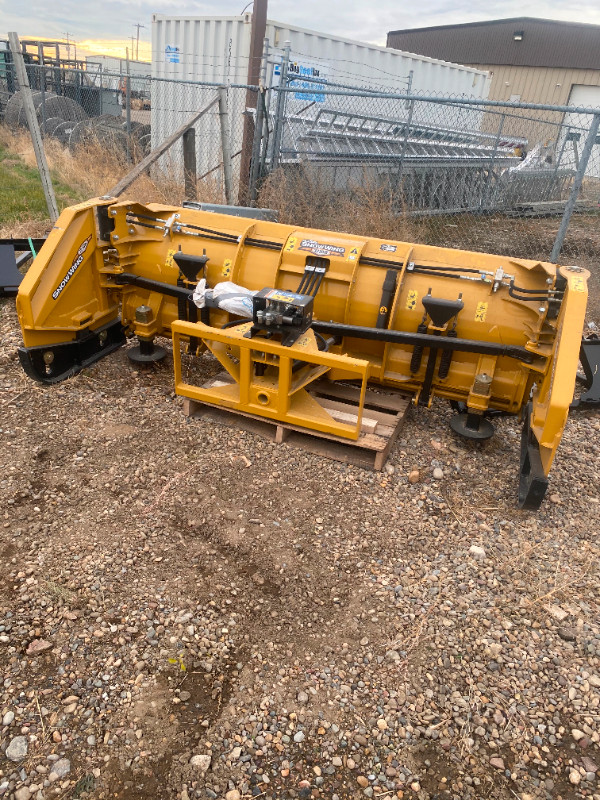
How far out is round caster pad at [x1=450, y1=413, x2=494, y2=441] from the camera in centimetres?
413

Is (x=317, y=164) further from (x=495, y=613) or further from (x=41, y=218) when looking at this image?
(x=495, y=613)

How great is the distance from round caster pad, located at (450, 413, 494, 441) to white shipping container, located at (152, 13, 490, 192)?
19.8 ft

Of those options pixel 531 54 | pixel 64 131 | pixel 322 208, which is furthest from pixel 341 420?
pixel 531 54

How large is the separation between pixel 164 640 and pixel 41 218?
807 cm

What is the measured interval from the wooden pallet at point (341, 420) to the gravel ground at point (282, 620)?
0.13 m

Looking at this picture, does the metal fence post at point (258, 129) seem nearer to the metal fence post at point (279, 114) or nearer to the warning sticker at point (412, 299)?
the metal fence post at point (279, 114)

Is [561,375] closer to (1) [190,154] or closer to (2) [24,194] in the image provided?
(1) [190,154]

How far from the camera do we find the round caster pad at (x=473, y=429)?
4129 millimetres

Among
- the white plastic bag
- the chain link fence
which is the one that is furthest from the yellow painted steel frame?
the chain link fence

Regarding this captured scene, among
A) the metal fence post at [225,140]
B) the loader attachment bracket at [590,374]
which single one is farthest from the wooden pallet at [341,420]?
the metal fence post at [225,140]

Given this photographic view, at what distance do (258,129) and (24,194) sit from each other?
5142mm

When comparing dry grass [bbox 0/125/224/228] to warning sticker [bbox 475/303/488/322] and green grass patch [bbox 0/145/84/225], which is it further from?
warning sticker [bbox 475/303/488/322]

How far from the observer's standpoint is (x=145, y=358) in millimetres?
4871

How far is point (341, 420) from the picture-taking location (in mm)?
4000
